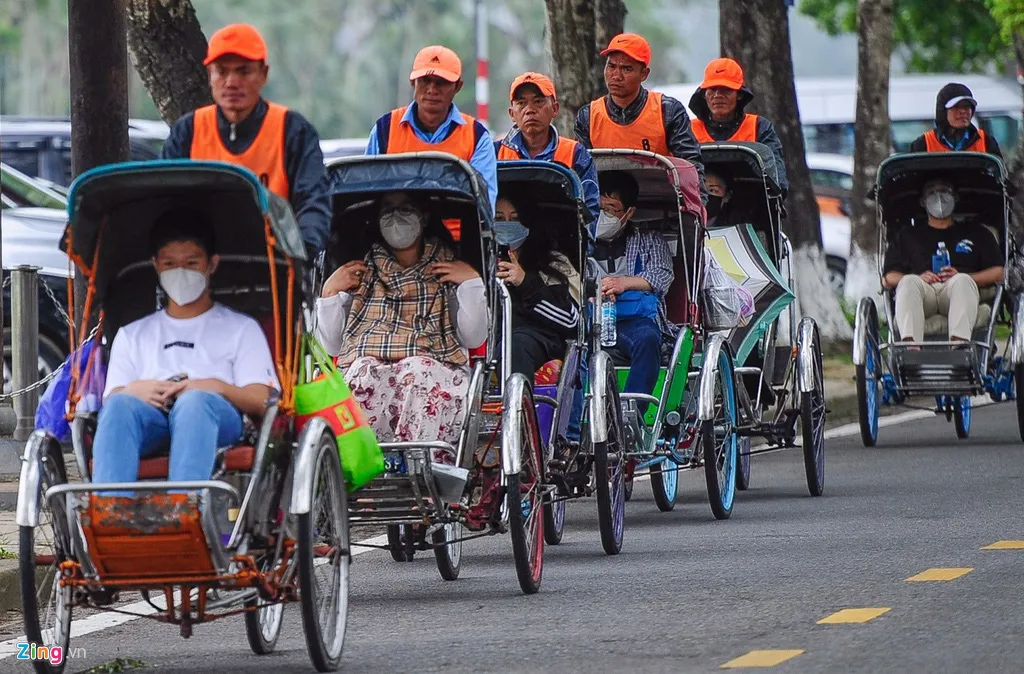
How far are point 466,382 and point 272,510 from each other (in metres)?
1.84

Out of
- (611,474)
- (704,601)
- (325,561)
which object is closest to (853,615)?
(704,601)

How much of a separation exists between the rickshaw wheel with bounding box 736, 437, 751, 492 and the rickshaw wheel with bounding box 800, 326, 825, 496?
0.39 metres

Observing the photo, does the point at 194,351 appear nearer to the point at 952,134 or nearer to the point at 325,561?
the point at 325,561

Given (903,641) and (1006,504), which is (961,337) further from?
(903,641)

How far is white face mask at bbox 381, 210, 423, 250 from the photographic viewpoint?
8852 millimetres

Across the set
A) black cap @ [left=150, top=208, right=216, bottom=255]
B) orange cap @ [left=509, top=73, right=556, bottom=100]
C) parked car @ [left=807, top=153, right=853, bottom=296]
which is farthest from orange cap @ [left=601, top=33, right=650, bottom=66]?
parked car @ [left=807, top=153, right=853, bottom=296]

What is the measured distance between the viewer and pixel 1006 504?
36.3ft

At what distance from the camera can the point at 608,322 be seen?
35.3 ft

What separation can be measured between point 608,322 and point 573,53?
23.9 feet

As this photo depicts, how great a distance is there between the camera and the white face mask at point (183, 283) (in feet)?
23.5

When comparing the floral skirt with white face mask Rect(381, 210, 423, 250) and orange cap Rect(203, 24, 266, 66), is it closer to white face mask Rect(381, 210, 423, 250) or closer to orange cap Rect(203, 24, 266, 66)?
white face mask Rect(381, 210, 423, 250)

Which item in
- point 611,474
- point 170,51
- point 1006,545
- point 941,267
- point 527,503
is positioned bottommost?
point 1006,545

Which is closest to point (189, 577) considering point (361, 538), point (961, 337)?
point (361, 538)

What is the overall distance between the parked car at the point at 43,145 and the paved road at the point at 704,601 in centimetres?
1086
